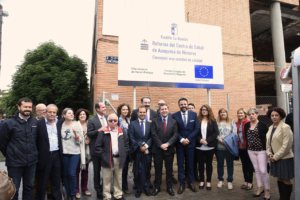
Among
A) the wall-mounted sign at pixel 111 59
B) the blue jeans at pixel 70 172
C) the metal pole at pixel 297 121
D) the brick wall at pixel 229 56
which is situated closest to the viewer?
the metal pole at pixel 297 121

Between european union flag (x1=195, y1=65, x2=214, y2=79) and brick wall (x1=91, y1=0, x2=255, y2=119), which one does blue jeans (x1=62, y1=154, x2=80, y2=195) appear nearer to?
european union flag (x1=195, y1=65, x2=214, y2=79)

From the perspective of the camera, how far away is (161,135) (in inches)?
186

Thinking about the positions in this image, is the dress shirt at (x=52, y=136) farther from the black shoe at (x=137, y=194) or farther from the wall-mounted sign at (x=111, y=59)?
the wall-mounted sign at (x=111, y=59)

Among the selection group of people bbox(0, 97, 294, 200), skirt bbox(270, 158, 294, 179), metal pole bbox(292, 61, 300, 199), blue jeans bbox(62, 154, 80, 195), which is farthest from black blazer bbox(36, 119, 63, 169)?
skirt bbox(270, 158, 294, 179)

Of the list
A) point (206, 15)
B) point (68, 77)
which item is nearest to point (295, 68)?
point (206, 15)

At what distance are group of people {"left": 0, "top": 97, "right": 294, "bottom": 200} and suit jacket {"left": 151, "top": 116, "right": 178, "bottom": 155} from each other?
0.9 inches

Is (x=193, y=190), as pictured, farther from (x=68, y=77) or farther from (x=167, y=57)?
(x=68, y=77)

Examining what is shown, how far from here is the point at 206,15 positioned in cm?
998

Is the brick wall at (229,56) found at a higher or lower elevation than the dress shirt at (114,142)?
higher

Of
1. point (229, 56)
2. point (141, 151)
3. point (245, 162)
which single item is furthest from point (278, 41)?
point (141, 151)

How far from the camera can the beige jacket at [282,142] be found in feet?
12.2

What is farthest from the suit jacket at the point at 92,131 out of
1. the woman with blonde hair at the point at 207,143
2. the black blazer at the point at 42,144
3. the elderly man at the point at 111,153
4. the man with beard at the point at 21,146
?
the woman with blonde hair at the point at 207,143

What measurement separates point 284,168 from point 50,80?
20740mm

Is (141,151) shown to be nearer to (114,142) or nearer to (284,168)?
(114,142)
